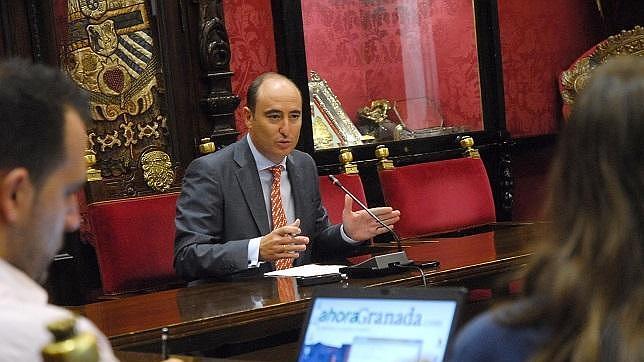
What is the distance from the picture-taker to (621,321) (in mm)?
1108

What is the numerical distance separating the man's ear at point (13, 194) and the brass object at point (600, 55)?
514 centimetres

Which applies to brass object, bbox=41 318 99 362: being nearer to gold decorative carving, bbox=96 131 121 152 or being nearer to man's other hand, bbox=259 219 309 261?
man's other hand, bbox=259 219 309 261

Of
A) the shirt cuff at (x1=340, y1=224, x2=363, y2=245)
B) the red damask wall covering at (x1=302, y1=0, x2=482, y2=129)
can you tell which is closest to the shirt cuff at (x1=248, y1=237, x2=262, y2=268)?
the shirt cuff at (x1=340, y1=224, x2=363, y2=245)

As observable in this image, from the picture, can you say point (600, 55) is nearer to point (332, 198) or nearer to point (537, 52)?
point (537, 52)

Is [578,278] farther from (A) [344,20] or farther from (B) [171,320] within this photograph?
(A) [344,20]

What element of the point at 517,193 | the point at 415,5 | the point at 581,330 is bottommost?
the point at 517,193

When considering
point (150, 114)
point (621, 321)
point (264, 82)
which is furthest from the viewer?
point (150, 114)

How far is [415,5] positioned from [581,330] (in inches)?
184

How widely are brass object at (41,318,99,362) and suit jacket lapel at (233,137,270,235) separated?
2.71 m

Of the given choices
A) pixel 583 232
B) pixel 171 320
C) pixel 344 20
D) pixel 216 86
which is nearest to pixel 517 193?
pixel 344 20

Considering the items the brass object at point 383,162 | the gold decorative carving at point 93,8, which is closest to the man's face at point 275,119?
the brass object at point 383,162

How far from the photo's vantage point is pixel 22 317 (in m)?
1.17

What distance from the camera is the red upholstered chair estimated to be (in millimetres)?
4398

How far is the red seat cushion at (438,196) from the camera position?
4398 millimetres
